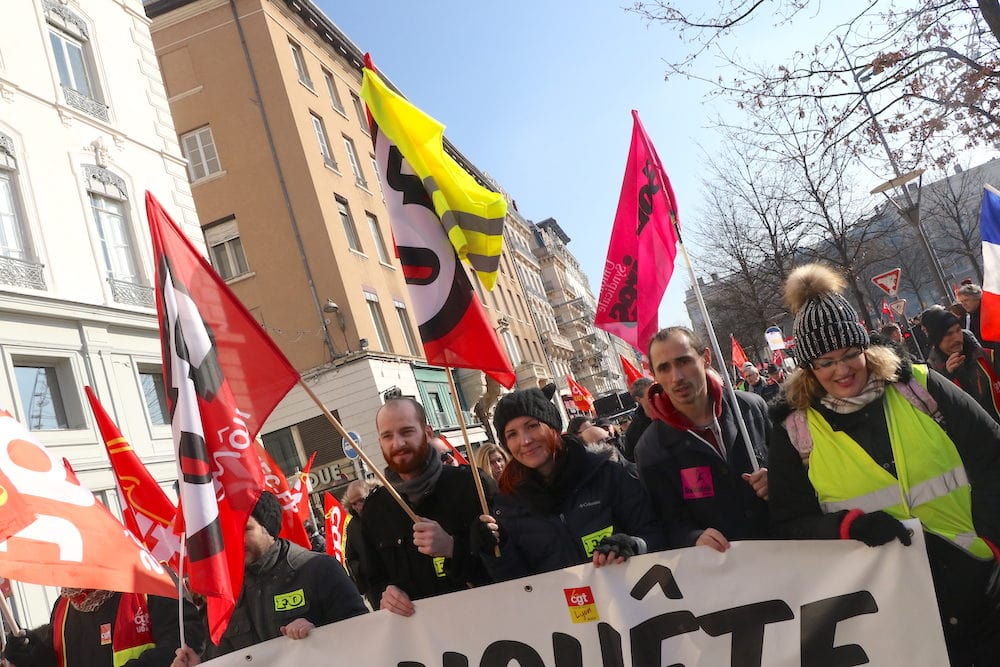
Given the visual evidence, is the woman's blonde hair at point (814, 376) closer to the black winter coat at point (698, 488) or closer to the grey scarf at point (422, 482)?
the black winter coat at point (698, 488)

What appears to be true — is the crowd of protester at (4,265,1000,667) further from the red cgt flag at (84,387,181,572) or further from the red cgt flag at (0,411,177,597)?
the red cgt flag at (84,387,181,572)

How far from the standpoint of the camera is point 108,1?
17.7 m

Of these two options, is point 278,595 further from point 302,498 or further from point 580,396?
point 580,396

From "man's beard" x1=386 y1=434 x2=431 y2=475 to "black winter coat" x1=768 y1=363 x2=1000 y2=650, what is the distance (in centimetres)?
178

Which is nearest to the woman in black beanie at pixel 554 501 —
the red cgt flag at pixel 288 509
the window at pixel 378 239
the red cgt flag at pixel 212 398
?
the red cgt flag at pixel 212 398

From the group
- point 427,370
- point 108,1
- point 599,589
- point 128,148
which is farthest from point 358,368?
point 599,589

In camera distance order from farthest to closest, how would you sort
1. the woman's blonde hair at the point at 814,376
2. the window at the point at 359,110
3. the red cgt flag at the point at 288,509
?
the window at the point at 359,110, the red cgt flag at the point at 288,509, the woman's blonde hair at the point at 814,376

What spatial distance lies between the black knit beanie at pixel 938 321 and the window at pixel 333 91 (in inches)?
1041

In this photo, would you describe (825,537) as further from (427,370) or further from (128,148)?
(427,370)

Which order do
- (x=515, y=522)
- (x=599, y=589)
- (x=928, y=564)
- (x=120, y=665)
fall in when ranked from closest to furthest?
1. (x=928, y=564)
2. (x=599, y=589)
3. (x=515, y=522)
4. (x=120, y=665)

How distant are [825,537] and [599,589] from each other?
0.89m

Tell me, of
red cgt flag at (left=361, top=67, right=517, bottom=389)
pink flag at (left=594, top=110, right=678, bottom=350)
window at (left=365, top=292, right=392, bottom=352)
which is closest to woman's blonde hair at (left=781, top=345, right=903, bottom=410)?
red cgt flag at (left=361, top=67, right=517, bottom=389)

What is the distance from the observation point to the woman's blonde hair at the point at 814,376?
2881 mm

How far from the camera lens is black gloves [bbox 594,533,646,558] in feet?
10.3
